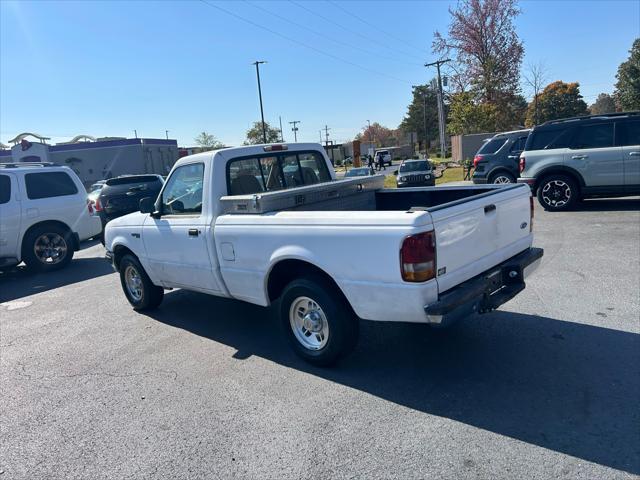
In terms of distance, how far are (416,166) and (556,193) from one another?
12.0 meters

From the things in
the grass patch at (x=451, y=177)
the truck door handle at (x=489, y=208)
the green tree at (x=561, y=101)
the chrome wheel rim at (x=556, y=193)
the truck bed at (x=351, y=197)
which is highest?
the green tree at (x=561, y=101)

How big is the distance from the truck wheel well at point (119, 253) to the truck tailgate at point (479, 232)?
4.31 m

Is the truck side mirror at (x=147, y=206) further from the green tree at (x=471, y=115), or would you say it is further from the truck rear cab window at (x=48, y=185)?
the green tree at (x=471, y=115)

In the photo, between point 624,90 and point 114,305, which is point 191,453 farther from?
point 624,90

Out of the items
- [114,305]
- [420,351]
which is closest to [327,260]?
[420,351]

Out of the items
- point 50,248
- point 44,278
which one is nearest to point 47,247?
point 50,248

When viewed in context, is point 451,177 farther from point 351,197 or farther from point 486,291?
point 486,291

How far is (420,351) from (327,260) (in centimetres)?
140

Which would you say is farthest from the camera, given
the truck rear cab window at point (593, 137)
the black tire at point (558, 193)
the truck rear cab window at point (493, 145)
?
the truck rear cab window at point (493, 145)

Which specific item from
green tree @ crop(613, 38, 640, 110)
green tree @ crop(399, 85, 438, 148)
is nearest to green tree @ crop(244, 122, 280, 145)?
green tree @ crop(399, 85, 438, 148)

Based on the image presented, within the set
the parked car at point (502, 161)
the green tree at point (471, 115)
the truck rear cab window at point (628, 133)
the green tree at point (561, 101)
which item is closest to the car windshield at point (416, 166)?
the parked car at point (502, 161)

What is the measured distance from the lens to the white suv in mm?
9617

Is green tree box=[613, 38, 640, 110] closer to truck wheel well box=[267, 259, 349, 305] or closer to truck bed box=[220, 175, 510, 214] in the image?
truck bed box=[220, 175, 510, 214]

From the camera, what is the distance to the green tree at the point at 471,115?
36.9m
